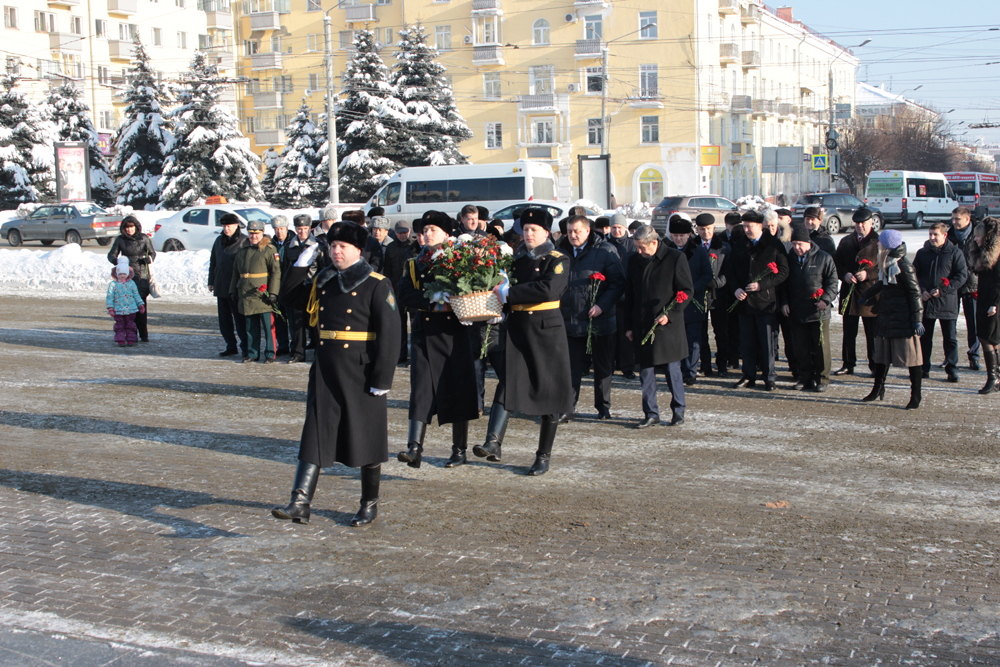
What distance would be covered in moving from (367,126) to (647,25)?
21500mm

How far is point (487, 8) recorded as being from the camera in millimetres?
62688

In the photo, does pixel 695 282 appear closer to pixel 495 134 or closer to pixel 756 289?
pixel 756 289

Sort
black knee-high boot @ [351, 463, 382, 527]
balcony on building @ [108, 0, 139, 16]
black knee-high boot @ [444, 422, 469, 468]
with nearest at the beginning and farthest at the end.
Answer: black knee-high boot @ [351, 463, 382, 527] < black knee-high boot @ [444, 422, 469, 468] < balcony on building @ [108, 0, 139, 16]

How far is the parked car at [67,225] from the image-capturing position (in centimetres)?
3744

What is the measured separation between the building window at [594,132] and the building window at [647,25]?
583 cm

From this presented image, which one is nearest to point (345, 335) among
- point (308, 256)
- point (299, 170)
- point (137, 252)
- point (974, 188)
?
point (308, 256)

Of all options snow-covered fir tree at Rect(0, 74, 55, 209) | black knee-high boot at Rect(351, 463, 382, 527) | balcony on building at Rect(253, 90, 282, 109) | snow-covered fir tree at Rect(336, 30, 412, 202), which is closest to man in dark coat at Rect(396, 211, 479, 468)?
black knee-high boot at Rect(351, 463, 382, 527)

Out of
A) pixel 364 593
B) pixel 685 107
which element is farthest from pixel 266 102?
pixel 364 593

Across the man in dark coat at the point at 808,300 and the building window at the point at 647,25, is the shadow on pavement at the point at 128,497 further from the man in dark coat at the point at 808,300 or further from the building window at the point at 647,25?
the building window at the point at 647,25

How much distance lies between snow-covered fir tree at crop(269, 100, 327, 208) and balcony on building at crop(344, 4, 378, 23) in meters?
14.5

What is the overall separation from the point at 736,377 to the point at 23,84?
2790 inches

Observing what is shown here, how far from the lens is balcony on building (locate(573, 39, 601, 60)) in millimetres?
61188

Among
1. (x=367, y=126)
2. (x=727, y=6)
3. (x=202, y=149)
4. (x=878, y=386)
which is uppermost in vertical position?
(x=727, y=6)

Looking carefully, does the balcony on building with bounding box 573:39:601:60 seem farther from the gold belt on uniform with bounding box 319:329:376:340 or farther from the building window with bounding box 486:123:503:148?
the gold belt on uniform with bounding box 319:329:376:340
